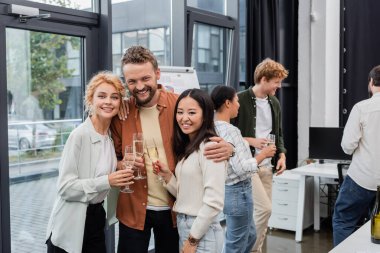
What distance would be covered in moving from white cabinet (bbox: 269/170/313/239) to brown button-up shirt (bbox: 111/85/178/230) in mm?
3072

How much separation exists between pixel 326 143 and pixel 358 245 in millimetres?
3260

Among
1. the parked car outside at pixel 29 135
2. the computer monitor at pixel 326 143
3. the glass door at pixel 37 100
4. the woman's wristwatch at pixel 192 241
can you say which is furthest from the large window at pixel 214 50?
the woman's wristwatch at pixel 192 241

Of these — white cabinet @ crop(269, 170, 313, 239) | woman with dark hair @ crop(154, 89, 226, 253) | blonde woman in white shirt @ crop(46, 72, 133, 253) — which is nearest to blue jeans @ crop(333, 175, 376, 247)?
white cabinet @ crop(269, 170, 313, 239)

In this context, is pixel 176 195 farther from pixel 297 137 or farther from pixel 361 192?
pixel 297 137

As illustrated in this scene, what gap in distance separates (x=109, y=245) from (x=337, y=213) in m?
1.93

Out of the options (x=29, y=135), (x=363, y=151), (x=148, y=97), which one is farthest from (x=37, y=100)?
(x=363, y=151)

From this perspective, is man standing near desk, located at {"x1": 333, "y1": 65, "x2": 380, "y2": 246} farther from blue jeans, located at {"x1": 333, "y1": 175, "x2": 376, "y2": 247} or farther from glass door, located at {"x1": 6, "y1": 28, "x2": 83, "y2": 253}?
glass door, located at {"x1": 6, "y1": 28, "x2": 83, "y2": 253}

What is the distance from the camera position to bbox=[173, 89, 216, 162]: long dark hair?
206 cm

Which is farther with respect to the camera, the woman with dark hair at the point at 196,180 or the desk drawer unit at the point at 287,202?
the desk drawer unit at the point at 287,202

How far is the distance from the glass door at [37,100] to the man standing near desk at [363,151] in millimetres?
2036

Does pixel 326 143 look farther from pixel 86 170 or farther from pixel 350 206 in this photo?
pixel 86 170

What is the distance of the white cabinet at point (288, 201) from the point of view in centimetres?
493

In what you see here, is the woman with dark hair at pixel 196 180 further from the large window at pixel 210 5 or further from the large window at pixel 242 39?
the large window at pixel 242 39

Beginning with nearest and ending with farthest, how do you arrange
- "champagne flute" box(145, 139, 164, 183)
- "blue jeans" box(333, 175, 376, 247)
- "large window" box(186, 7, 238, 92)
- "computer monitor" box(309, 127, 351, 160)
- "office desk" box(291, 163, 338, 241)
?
"champagne flute" box(145, 139, 164, 183) → "blue jeans" box(333, 175, 376, 247) → "office desk" box(291, 163, 338, 241) → "large window" box(186, 7, 238, 92) → "computer monitor" box(309, 127, 351, 160)
